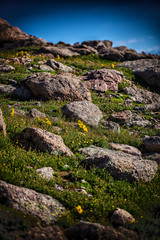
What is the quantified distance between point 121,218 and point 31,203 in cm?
240

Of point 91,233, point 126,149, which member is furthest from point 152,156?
point 91,233

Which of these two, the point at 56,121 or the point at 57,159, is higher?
the point at 56,121

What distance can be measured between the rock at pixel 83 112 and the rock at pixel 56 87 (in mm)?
2296

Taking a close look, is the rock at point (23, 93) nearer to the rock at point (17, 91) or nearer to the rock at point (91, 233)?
the rock at point (17, 91)

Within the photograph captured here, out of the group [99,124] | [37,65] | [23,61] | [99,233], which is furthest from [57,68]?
[99,233]

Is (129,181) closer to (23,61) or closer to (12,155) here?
(12,155)

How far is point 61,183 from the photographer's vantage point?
6.32 meters

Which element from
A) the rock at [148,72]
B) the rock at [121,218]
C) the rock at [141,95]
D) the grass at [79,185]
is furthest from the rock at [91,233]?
the rock at [148,72]

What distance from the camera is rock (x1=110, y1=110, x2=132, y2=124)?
1523 centimetres

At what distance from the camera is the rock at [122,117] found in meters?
15.2

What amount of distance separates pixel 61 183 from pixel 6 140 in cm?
304

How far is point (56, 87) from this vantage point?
15508 millimetres

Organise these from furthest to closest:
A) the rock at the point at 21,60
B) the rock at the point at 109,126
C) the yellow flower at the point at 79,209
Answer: the rock at the point at 21,60
the rock at the point at 109,126
the yellow flower at the point at 79,209

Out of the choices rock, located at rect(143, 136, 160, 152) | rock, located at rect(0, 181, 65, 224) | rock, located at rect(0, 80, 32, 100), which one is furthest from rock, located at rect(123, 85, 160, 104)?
rock, located at rect(0, 181, 65, 224)
